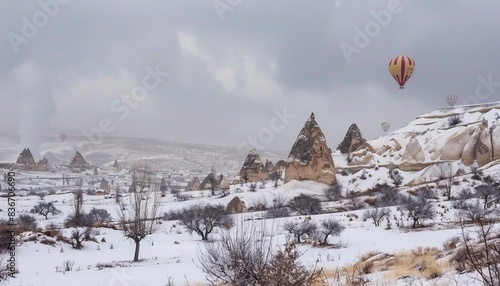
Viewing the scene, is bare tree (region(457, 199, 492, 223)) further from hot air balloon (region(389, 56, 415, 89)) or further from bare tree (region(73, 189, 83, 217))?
bare tree (region(73, 189, 83, 217))

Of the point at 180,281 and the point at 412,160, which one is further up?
the point at 412,160

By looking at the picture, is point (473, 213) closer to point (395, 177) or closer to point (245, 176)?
point (395, 177)

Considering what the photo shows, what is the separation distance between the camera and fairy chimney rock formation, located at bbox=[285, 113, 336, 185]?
49.4 m

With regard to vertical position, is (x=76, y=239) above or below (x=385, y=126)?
below

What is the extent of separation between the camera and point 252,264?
6.26 metres

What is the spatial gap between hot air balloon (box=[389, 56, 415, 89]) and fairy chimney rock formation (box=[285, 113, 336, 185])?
38.8 feet

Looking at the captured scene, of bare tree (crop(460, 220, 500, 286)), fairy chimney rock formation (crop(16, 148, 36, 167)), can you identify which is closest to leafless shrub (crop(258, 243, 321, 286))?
bare tree (crop(460, 220, 500, 286))

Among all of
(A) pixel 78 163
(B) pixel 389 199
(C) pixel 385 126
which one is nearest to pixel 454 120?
(C) pixel 385 126

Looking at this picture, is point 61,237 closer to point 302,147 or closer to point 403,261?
point 403,261

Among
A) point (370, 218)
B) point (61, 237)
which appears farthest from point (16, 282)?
point (370, 218)

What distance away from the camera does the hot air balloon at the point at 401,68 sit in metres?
43.8

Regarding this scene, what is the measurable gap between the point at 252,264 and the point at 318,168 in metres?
44.1

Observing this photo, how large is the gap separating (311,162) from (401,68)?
14.7m

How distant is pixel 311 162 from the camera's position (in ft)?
162
